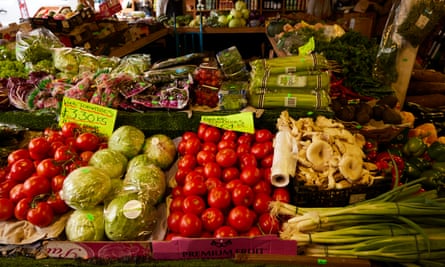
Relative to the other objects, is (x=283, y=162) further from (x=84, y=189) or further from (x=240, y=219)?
(x=84, y=189)

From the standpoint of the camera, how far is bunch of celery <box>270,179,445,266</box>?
52.2 inches

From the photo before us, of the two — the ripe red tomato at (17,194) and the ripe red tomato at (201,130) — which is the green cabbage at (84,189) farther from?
the ripe red tomato at (201,130)

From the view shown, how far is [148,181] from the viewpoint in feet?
5.13

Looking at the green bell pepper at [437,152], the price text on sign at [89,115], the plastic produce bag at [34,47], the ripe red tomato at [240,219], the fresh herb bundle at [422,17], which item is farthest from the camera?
the plastic produce bag at [34,47]

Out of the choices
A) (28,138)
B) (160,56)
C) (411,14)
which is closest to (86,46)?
(28,138)

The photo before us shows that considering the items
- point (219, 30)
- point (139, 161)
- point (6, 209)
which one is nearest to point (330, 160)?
point (139, 161)

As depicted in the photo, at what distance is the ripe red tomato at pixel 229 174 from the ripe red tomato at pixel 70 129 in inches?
40.8

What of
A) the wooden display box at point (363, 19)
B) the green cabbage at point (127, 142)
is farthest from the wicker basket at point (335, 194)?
the wooden display box at point (363, 19)

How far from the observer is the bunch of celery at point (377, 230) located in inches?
52.2

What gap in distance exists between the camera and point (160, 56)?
23.1 ft

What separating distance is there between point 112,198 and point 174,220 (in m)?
0.35

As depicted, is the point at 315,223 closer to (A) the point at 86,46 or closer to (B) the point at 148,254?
(B) the point at 148,254

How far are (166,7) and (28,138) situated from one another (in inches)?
248

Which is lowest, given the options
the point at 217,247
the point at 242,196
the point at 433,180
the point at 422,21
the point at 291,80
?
the point at 433,180
